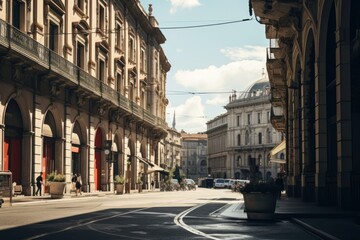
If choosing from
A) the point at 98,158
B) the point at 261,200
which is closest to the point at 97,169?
the point at 98,158

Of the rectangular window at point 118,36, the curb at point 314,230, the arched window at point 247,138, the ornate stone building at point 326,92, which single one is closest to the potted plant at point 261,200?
the curb at point 314,230

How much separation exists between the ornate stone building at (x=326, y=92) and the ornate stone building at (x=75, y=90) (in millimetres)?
12308

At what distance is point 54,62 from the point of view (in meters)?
37.2

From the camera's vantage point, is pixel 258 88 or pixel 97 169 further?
pixel 258 88

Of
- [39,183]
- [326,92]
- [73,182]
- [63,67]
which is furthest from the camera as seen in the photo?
[73,182]

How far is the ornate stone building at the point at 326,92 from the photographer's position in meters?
20.6

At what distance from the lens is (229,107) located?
482 feet

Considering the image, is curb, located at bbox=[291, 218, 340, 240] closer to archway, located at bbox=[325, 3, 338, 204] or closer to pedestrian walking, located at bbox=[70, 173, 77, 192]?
archway, located at bbox=[325, 3, 338, 204]

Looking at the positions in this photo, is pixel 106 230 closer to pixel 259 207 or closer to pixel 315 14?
pixel 259 207

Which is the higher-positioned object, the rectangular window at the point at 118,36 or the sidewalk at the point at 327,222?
the rectangular window at the point at 118,36

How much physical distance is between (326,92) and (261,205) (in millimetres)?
7745

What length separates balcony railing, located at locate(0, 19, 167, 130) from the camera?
3084 cm

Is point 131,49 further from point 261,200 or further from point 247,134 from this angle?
point 247,134

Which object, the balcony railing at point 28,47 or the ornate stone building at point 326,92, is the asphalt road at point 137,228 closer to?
the ornate stone building at point 326,92
